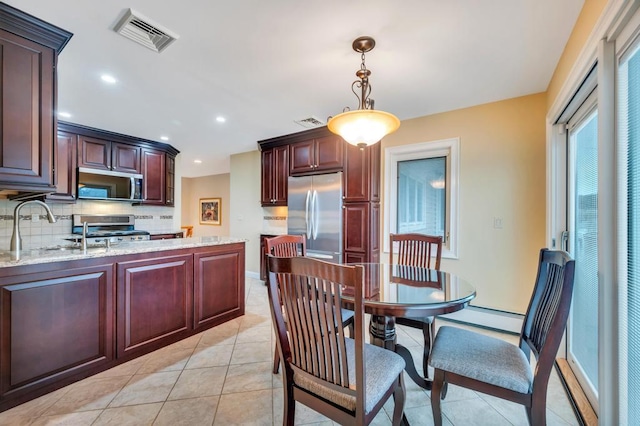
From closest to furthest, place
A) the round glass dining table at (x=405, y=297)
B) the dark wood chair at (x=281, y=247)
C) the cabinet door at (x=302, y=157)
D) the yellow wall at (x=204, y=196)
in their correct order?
the round glass dining table at (x=405, y=297) < the dark wood chair at (x=281, y=247) < the cabinet door at (x=302, y=157) < the yellow wall at (x=204, y=196)

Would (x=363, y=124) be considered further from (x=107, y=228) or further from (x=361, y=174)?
(x=107, y=228)

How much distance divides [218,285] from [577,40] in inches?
137

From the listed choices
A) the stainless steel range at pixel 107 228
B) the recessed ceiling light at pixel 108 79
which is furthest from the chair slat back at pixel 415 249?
the stainless steel range at pixel 107 228

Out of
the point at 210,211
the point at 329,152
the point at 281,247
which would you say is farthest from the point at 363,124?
the point at 210,211

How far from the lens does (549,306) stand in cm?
135

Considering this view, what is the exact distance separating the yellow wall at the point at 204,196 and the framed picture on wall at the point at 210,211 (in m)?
0.10

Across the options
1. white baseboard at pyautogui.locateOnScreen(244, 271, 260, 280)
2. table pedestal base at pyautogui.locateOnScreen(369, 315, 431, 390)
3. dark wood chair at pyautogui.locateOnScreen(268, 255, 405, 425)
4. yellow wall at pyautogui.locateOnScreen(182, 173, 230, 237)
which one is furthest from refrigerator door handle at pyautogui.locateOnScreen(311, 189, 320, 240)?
yellow wall at pyautogui.locateOnScreen(182, 173, 230, 237)

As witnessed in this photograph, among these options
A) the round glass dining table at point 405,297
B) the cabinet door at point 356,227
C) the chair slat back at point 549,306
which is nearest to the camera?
the chair slat back at point 549,306

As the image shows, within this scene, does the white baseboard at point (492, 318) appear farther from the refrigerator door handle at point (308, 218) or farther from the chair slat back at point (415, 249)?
the refrigerator door handle at point (308, 218)

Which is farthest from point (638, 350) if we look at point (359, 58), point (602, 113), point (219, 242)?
point (219, 242)

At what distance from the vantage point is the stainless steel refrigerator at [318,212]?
3.75 m

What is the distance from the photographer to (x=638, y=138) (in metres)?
1.21

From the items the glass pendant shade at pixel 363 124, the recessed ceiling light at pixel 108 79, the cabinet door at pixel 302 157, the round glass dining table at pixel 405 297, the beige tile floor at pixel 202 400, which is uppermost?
the recessed ceiling light at pixel 108 79

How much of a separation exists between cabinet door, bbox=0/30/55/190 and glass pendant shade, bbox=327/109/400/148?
1987 mm
